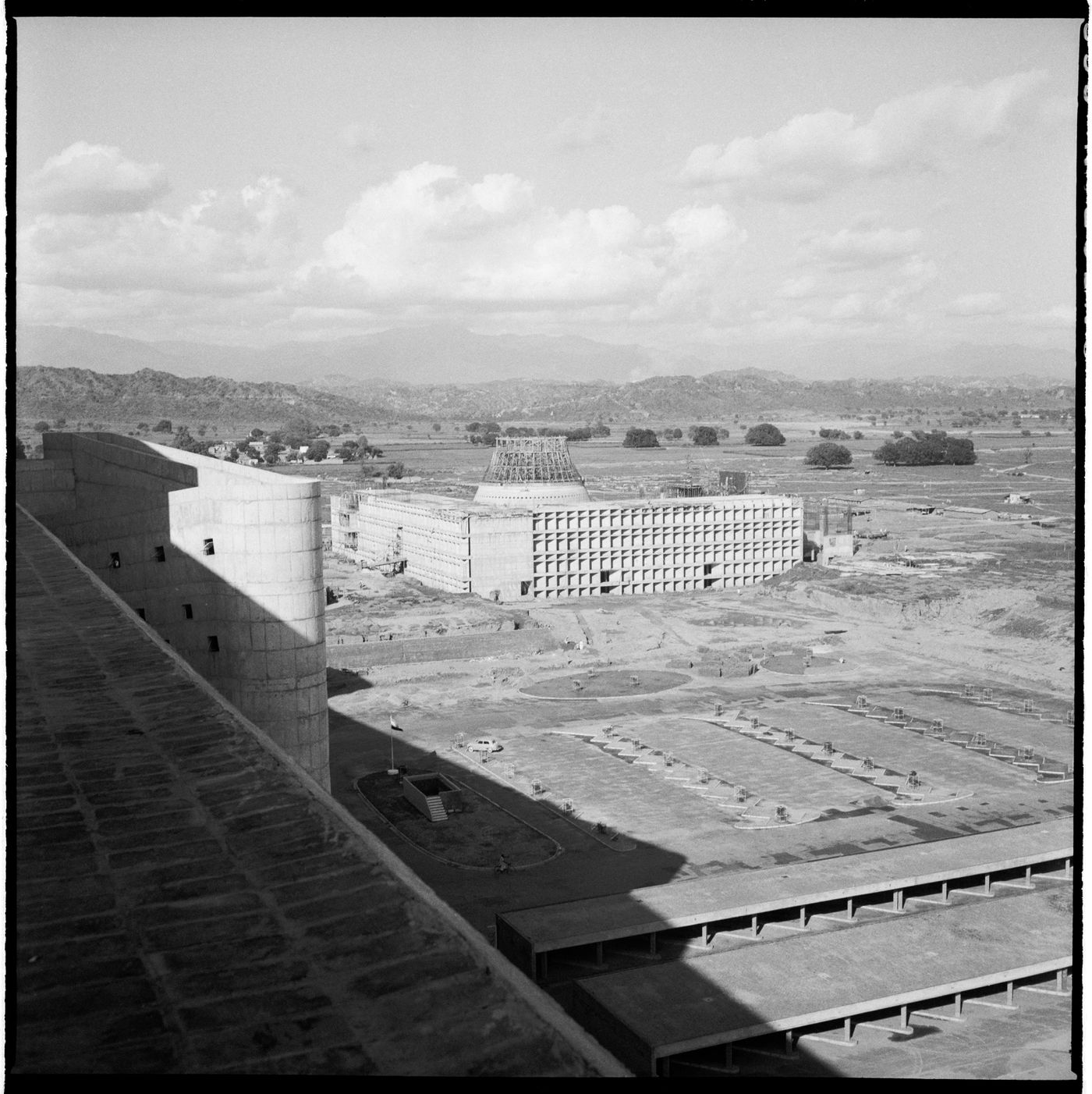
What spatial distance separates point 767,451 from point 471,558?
131 meters

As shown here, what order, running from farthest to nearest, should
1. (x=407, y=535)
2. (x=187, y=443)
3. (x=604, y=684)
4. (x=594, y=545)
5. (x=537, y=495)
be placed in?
(x=187, y=443) → (x=407, y=535) → (x=537, y=495) → (x=594, y=545) → (x=604, y=684)

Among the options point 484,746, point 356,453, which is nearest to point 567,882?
point 484,746

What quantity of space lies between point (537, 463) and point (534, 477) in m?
1.06

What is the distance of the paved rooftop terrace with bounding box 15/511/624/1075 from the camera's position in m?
6.57

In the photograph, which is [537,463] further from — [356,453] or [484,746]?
[356,453]

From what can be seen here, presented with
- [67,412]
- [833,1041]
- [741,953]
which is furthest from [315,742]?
[67,412]

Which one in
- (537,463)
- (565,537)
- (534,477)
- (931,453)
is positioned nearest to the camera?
(565,537)

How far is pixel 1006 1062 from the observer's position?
68.9ft

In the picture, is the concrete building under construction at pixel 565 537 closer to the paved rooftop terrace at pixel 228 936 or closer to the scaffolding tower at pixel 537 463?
the scaffolding tower at pixel 537 463

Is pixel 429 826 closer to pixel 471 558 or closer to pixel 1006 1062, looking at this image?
pixel 1006 1062

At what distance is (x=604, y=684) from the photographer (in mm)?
52406

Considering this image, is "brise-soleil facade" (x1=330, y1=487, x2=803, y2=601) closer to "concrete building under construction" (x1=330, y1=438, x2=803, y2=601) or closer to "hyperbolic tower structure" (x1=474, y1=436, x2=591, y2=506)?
"concrete building under construction" (x1=330, y1=438, x2=803, y2=601)

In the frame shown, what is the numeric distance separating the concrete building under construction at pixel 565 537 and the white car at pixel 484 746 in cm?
2960

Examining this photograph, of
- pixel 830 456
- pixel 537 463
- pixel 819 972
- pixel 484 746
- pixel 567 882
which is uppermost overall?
pixel 830 456
